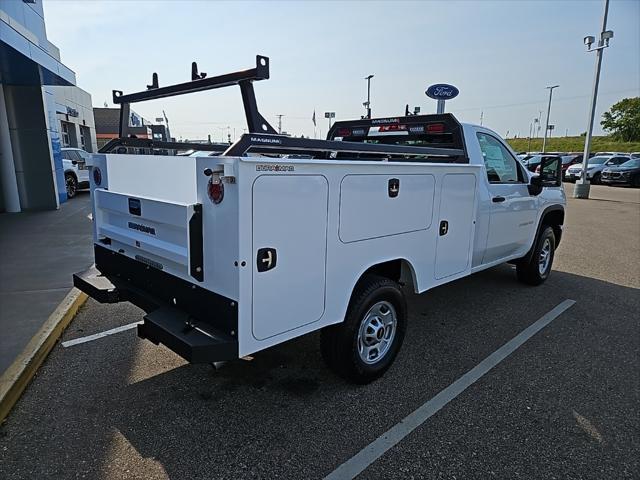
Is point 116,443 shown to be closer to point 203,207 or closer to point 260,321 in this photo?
point 260,321

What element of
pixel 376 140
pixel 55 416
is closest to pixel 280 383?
pixel 55 416

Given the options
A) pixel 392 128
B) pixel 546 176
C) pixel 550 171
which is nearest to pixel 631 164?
pixel 550 171

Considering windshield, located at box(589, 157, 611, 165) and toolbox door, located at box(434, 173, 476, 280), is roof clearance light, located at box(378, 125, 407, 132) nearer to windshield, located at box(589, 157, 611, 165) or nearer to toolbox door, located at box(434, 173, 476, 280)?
toolbox door, located at box(434, 173, 476, 280)

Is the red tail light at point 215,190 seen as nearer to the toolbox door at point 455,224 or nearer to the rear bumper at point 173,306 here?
the rear bumper at point 173,306

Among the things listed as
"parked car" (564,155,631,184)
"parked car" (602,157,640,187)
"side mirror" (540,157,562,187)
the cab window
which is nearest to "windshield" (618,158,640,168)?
"parked car" (602,157,640,187)

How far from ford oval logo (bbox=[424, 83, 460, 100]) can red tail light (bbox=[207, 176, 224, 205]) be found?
4.14 m

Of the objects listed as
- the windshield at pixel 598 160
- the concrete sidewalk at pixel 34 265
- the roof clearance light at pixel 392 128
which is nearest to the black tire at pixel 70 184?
the concrete sidewalk at pixel 34 265

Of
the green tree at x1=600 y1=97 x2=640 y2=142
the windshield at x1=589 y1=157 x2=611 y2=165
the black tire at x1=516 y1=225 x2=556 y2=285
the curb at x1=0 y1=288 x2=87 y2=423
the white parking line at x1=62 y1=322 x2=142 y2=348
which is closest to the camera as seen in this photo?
the curb at x1=0 y1=288 x2=87 y2=423

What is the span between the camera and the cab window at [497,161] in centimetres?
476

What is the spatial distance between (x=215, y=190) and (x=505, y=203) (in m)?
3.66

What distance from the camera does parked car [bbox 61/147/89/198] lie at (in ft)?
51.2

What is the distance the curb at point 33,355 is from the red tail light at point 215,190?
2.09 metres

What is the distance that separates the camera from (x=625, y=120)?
2645 inches

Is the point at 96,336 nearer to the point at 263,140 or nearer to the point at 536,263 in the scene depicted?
the point at 263,140
